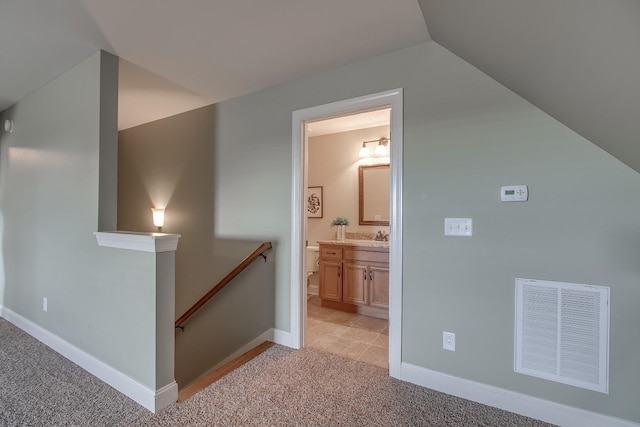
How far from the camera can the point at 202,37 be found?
1.96 m

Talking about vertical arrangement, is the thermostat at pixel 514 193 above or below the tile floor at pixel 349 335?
above

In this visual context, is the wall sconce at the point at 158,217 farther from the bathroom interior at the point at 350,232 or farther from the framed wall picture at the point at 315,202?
the framed wall picture at the point at 315,202

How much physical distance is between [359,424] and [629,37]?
6.43ft

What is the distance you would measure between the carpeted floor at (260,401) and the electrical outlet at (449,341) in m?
0.29

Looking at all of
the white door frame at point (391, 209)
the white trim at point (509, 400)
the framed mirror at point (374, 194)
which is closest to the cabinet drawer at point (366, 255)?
the framed mirror at point (374, 194)

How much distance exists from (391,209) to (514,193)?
0.74m

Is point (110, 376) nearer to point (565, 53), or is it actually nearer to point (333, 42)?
point (333, 42)

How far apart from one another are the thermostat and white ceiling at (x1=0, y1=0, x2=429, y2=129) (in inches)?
42.7

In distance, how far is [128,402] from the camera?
1.82 metres

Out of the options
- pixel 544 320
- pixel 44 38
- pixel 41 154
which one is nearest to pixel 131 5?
pixel 44 38

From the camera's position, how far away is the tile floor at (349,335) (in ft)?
8.52

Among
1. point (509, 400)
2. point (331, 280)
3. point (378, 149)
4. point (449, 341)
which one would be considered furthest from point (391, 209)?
point (378, 149)

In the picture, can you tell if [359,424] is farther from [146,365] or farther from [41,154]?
[41,154]

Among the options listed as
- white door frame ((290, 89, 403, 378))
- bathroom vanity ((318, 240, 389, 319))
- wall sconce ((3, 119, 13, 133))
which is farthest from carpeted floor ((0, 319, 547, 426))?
wall sconce ((3, 119, 13, 133))
